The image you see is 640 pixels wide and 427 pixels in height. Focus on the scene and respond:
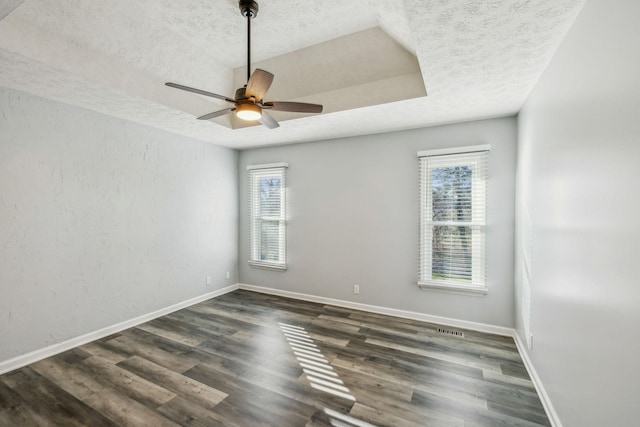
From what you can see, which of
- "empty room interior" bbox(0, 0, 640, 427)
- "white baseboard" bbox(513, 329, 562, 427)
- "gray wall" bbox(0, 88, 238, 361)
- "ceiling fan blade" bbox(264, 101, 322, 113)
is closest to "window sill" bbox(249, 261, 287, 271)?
"empty room interior" bbox(0, 0, 640, 427)

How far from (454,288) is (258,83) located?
10.5 ft

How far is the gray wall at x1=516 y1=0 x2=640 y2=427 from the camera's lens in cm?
109

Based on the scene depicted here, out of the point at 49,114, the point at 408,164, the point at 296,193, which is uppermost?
the point at 49,114

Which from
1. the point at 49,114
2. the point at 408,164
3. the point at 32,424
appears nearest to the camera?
the point at 32,424

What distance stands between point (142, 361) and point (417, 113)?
12.6 ft

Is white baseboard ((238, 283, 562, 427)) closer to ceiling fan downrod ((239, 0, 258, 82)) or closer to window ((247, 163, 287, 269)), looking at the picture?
window ((247, 163, 287, 269))

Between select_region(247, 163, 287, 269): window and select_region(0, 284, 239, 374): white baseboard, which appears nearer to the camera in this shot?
select_region(0, 284, 239, 374): white baseboard

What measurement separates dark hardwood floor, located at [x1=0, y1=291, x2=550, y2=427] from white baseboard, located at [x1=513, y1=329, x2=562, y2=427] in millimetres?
49

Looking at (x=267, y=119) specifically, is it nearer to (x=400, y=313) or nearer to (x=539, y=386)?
(x=400, y=313)

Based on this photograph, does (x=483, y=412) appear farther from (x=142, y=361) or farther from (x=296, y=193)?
(x=296, y=193)

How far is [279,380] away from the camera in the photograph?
241 cm

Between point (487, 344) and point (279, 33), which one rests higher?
point (279, 33)

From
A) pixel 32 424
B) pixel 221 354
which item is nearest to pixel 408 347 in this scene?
pixel 221 354

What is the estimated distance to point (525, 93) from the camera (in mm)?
2617
